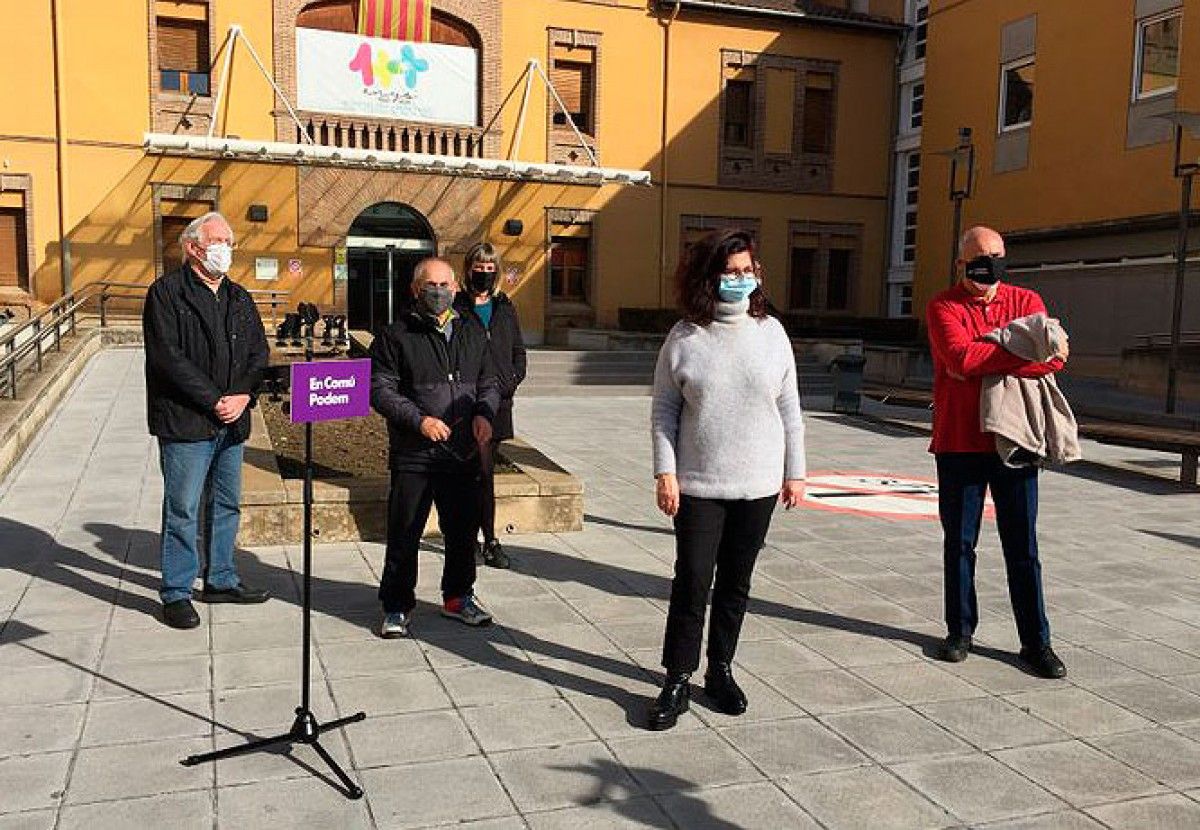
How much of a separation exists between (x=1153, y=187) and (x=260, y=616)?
20631 mm

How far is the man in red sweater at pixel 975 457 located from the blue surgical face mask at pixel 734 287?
1.22 meters

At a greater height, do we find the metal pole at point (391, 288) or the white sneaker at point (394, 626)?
the metal pole at point (391, 288)

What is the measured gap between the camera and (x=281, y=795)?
3.28 metres

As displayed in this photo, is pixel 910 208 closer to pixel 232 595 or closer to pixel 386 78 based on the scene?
pixel 386 78

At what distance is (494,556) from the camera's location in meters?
6.14

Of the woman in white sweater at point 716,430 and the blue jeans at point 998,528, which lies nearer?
the woman in white sweater at point 716,430

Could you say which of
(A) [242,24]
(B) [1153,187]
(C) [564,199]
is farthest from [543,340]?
(B) [1153,187]

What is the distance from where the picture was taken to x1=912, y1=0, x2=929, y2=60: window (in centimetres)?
2872

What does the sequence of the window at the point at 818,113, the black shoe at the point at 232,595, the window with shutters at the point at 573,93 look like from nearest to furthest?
the black shoe at the point at 232,595 < the window with shutters at the point at 573,93 < the window at the point at 818,113

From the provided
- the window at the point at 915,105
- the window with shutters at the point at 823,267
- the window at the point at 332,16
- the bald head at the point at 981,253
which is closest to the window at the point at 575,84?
the window at the point at 332,16

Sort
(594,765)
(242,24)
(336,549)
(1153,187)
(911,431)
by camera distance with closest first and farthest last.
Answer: (594,765), (336,549), (911,431), (1153,187), (242,24)

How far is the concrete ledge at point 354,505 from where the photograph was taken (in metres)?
6.41

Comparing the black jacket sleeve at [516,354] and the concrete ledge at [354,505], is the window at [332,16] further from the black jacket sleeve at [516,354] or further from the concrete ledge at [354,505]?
the black jacket sleeve at [516,354]

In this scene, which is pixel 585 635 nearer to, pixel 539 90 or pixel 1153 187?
pixel 1153 187
